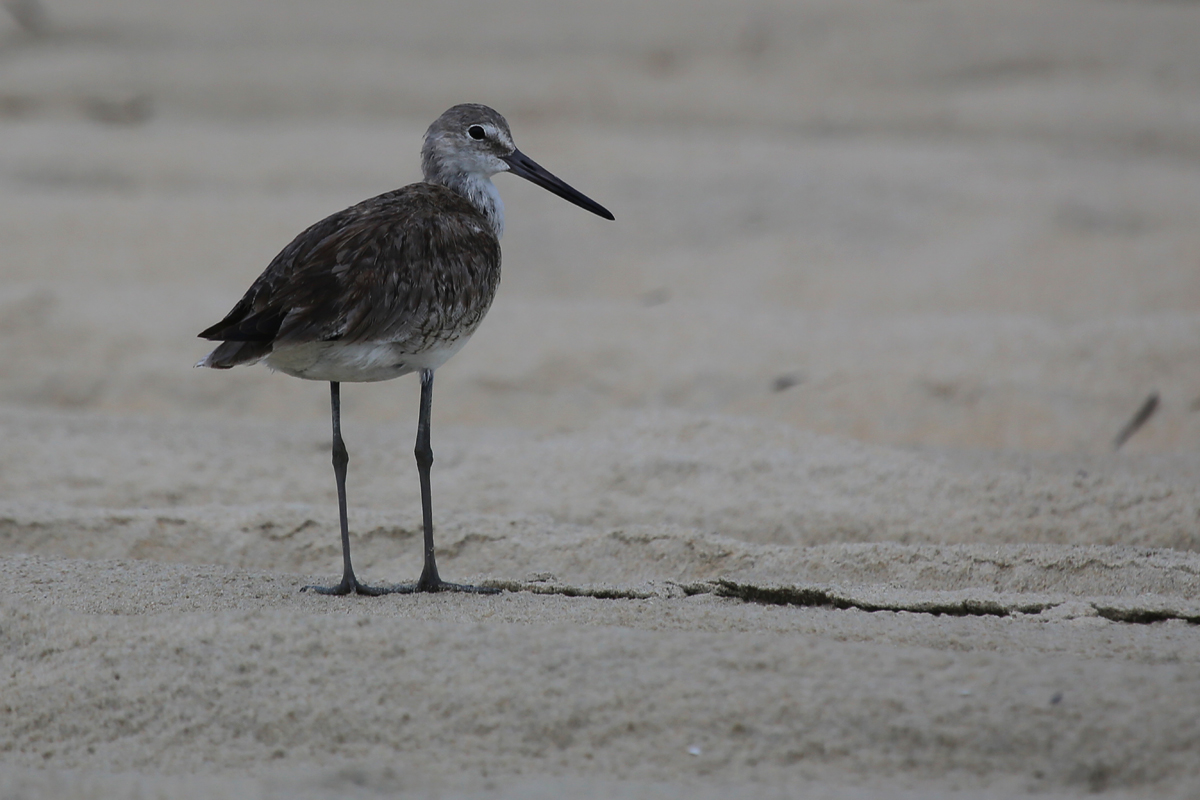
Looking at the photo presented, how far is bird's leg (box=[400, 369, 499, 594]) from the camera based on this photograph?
3994 mm

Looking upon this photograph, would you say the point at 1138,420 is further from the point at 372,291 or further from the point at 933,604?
the point at 372,291

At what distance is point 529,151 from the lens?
478 inches

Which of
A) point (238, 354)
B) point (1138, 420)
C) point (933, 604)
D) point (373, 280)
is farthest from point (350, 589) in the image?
point (1138, 420)

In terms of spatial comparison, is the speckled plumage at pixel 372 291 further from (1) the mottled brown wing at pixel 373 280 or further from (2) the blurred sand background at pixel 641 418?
(2) the blurred sand background at pixel 641 418

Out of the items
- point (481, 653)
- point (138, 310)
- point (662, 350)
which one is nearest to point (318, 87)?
point (138, 310)

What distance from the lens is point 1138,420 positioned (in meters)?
6.74

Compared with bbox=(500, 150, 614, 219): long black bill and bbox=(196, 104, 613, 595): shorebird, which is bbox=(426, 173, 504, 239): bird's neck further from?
bbox=(196, 104, 613, 595): shorebird

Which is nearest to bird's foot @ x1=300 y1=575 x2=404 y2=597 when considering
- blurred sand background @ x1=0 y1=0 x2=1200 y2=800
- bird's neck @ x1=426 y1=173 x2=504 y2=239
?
blurred sand background @ x1=0 y1=0 x2=1200 y2=800

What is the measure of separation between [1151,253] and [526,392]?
5.00 m

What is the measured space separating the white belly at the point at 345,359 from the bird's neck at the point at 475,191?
3.06ft

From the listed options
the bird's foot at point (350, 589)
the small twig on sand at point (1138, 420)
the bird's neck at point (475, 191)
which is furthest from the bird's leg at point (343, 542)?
the small twig on sand at point (1138, 420)

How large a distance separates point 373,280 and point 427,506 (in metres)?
0.79

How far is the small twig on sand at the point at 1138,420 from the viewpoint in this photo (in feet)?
21.7

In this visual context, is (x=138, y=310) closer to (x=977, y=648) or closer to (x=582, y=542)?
(x=582, y=542)
